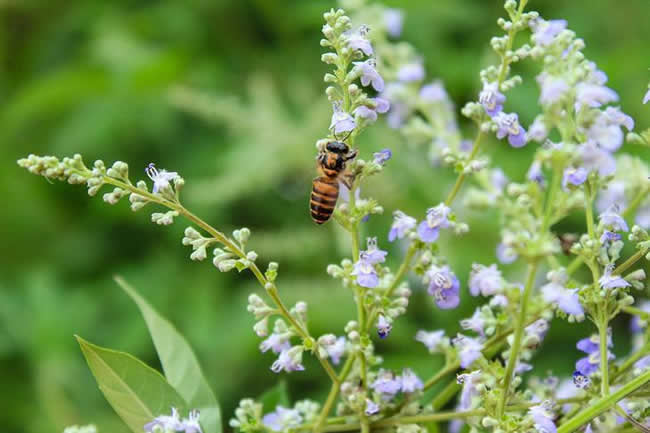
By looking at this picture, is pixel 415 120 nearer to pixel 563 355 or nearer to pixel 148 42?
pixel 563 355

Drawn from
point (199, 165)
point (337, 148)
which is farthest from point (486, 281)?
point (199, 165)

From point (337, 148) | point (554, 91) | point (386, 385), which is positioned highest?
point (337, 148)

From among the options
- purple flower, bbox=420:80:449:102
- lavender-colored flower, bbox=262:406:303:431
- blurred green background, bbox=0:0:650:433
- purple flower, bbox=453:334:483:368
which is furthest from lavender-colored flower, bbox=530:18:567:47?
blurred green background, bbox=0:0:650:433

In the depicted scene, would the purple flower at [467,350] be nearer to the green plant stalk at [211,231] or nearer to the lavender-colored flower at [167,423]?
the green plant stalk at [211,231]

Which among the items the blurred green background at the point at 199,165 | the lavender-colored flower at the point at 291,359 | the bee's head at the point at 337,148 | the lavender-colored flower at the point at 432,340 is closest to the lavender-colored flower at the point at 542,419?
the lavender-colored flower at the point at 432,340

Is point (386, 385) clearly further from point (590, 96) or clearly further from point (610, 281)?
point (590, 96)

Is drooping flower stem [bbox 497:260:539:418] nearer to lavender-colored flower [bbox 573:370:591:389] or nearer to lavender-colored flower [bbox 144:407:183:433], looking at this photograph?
lavender-colored flower [bbox 573:370:591:389]

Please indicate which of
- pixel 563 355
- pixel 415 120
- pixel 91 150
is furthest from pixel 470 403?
pixel 91 150

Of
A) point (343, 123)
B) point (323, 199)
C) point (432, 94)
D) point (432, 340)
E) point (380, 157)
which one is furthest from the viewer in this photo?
point (432, 94)
